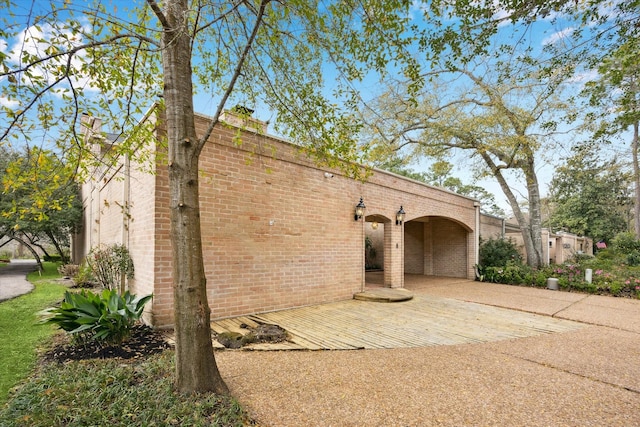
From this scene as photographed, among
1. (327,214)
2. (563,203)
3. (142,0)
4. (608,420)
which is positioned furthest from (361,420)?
(563,203)

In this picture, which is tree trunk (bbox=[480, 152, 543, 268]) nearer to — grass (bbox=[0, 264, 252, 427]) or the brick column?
the brick column

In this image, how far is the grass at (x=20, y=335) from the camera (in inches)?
120

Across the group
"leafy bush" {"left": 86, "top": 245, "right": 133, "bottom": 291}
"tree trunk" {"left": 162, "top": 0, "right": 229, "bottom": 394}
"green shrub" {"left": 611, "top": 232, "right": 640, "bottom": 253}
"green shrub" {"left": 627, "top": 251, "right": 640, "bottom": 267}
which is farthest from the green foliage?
"green shrub" {"left": 611, "top": 232, "right": 640, "bottom": 253}

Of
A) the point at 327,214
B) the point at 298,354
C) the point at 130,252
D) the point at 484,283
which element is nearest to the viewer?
the point at 298,354

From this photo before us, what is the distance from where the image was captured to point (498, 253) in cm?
1279

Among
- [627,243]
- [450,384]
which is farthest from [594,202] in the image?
[450,384]

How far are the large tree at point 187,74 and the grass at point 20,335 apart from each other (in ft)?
6.25

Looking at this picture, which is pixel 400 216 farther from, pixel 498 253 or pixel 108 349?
pixel 108 349

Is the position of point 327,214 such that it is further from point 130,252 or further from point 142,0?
point 142,0

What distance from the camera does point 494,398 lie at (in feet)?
9.08

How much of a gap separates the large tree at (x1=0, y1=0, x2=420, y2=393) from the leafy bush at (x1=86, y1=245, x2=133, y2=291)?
2866 millimetres

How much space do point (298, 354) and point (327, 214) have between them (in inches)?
150

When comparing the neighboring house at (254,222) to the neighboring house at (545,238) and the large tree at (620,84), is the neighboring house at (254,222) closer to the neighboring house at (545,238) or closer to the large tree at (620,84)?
the large tree at (620,84)

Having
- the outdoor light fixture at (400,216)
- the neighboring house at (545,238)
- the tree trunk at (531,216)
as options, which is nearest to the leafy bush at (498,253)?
the tree trunk at (531,216)
